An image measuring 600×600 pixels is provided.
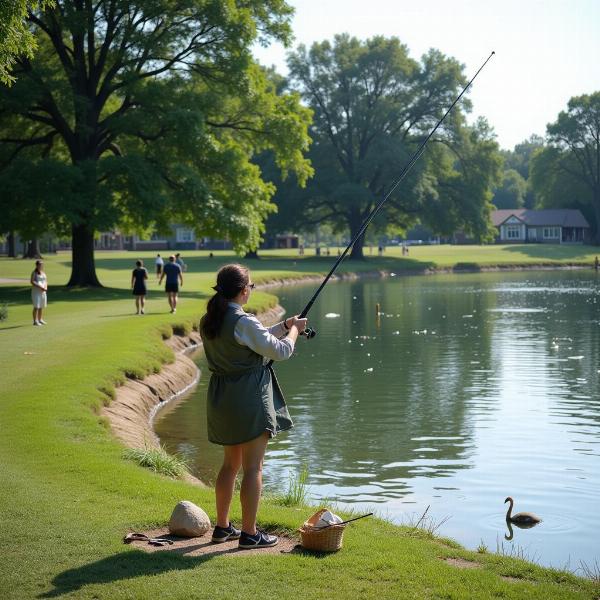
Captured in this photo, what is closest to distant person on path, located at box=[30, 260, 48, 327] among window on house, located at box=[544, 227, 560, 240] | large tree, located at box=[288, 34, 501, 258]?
large tree, located at box=[288, 34, 501, 258]

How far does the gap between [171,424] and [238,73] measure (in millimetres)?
27588

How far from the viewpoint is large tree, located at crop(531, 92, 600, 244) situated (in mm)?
121875

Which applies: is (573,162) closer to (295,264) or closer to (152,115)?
(295,264)

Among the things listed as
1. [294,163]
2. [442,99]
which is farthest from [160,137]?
[442,99]

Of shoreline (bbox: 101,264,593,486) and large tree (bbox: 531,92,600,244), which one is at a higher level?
large tree (bbox: 531,92,600,244)

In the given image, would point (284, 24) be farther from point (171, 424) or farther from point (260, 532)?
point (260, 532)

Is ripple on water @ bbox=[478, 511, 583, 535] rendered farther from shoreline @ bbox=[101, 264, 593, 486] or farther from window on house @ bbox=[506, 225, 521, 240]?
window on house @ bbox=[506, 225, 521, 240]

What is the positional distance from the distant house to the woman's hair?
12833 centimetres

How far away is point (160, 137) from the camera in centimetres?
4347

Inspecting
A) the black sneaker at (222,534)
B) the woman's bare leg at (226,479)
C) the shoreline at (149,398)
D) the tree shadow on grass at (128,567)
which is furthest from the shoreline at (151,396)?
the tree shadow on grass at (128,567)

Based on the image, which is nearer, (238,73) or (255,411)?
(255,411)

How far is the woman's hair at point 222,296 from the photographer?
7.97m

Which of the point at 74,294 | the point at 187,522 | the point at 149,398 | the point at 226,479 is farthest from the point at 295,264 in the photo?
the point at 226,479

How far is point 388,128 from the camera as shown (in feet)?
286
